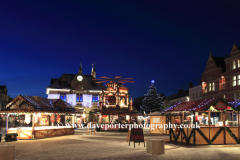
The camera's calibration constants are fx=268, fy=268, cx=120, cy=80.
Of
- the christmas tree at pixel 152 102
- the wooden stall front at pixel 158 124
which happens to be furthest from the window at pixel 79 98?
the wooden stall front at pixel 158 124

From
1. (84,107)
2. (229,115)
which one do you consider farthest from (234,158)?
(84,107)

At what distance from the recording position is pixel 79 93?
181 ft

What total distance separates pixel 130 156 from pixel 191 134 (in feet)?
20.7

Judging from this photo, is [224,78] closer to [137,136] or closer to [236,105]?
[236,105]

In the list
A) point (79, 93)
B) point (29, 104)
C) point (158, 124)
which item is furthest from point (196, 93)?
point (29, 104)

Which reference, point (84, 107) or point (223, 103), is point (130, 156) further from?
point (84, 107)

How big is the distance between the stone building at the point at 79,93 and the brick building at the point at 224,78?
21.7 meters

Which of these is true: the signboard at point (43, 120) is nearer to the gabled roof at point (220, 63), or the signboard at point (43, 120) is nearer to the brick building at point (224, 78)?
the brick building at point (224, 78)

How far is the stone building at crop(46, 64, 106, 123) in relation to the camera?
54062 mm

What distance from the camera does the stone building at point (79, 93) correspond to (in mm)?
54062

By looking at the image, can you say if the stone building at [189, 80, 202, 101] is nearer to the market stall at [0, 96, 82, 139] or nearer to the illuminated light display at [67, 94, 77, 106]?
the illuminated light display at [67, 94, 77, 106]

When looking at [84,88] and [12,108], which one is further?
[84,88]

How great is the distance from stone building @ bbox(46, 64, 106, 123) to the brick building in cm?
2171

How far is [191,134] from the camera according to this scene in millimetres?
17453
